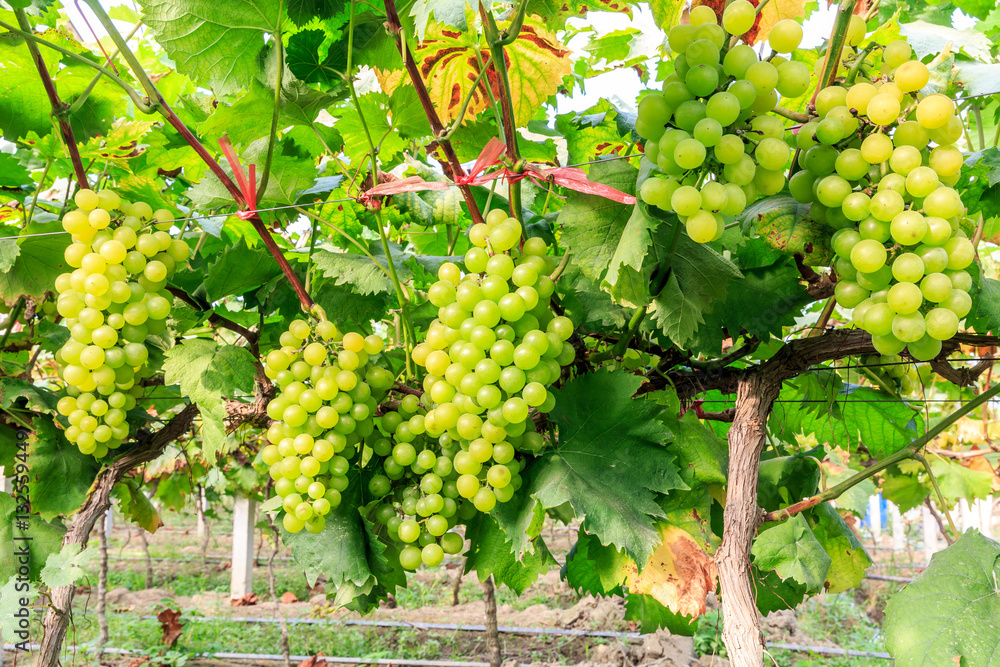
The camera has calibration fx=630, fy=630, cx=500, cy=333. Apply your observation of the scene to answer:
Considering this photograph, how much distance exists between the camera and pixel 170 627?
17.9ft

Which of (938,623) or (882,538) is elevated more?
(938,623)

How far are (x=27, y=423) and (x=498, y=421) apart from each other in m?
1.25

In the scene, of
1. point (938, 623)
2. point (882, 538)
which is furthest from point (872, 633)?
point (882, 538)

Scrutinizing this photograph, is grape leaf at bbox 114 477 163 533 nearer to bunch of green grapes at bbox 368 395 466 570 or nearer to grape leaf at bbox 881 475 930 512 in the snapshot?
bunch of green grapes at bbox 368 395 466 570

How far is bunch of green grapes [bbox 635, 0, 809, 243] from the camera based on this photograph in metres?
0.71

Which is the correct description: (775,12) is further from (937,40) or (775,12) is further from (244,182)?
(244,182)

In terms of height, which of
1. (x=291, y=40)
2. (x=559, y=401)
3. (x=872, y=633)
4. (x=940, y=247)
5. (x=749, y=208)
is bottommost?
(x=872, y=633)

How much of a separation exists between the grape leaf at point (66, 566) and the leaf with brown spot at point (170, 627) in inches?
188

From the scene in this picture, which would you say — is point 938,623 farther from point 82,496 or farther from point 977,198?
point 82,496

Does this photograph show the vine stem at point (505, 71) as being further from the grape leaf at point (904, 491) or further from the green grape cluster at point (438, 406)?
the grape leaf at point (904, 491)

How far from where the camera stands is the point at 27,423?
149 centimetres

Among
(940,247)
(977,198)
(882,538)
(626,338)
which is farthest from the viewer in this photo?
(882,538)

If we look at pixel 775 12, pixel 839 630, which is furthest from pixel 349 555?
pixel 839 630

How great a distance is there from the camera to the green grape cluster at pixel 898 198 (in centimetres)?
70
